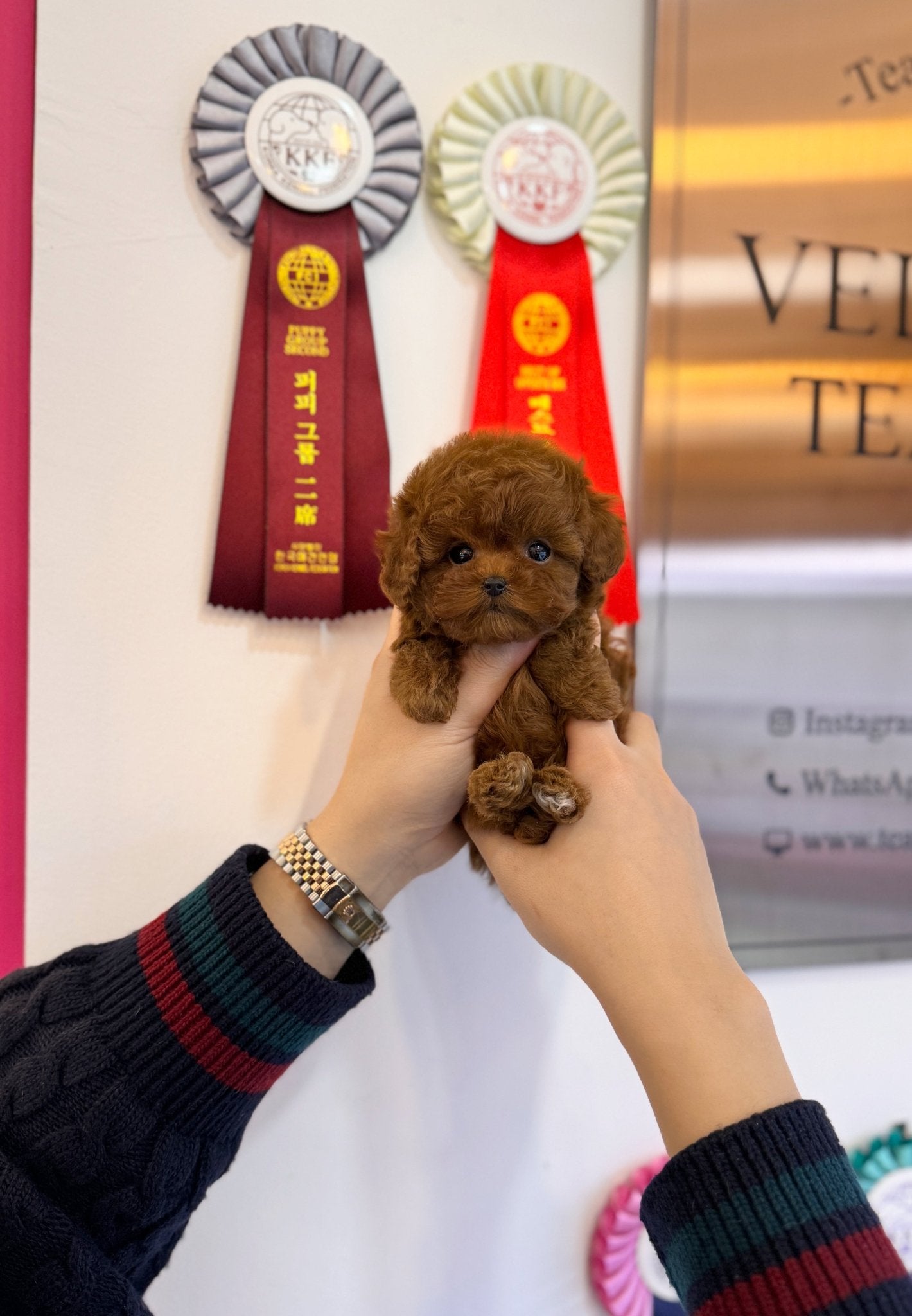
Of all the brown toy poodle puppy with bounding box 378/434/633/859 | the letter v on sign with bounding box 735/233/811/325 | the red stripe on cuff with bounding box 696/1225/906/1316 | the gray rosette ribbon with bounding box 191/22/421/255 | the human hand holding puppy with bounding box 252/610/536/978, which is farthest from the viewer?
the letter v on sign with bounding box 735/233/811/325

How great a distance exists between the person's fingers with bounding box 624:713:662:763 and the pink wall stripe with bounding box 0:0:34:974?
0.72m

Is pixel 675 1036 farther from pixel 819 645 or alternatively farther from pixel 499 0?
pixel 499 0

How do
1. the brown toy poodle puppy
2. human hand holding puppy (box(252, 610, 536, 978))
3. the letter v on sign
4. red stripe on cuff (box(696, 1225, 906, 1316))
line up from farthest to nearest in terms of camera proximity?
the letter v on sign
human hand holding puppy (box(252, 610, 536, 978))
the brown toy poodle puppy
red stripe on cuff (box(696, 1225, 906, 1316))

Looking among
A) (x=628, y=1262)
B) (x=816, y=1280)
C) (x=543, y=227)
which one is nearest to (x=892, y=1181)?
(x=628, y=1262)

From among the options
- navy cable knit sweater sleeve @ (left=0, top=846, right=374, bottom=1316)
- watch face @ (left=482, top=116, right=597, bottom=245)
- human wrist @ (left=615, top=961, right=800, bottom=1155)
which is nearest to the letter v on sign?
watch face @ (left=482, top=116, right=597, bottom=245)

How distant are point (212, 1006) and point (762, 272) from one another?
1.09m

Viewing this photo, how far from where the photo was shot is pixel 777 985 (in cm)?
113

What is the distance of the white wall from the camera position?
3.11 ft

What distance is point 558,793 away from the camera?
0.69 metres

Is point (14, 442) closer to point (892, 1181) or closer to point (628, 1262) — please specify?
point (628, 1262)

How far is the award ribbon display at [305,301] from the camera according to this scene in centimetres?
93

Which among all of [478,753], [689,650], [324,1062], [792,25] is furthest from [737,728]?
[792,25]

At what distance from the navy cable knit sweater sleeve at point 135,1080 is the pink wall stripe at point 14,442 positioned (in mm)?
212

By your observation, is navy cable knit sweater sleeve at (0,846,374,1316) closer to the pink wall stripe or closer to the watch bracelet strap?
the watch bracelet strap
